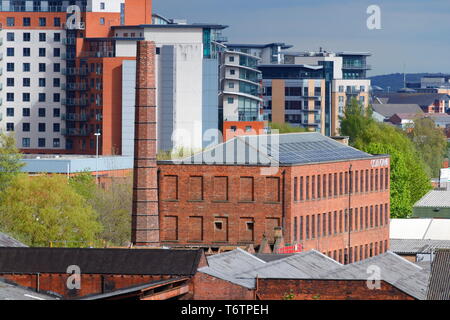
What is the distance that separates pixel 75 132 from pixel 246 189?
8889cm

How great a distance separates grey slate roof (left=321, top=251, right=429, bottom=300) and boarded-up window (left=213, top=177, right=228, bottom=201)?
Result: 27.3m

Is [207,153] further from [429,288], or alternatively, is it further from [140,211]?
[429,288]

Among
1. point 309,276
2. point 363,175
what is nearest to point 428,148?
point 363,175

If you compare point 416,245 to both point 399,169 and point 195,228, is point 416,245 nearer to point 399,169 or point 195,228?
point 195,228

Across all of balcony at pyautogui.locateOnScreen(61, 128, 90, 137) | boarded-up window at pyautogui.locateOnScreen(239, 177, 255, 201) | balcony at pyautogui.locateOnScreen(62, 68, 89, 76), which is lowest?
boarded-up window at pyautogui.locateOnScreen(239, 177, 255, 201)

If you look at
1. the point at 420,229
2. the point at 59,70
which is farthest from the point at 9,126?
the point at 420,229

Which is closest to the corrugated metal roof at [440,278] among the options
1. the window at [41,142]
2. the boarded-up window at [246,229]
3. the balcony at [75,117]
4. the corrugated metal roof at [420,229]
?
the boarded-up window at [246,229]

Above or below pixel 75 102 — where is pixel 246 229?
below

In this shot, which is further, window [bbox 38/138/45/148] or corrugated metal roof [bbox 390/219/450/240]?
window [bbox 38/138/45/148]

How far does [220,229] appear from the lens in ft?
305

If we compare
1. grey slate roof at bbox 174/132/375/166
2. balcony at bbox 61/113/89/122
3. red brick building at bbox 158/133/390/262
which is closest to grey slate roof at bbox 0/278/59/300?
red brick building at bbox 158/133/390/262

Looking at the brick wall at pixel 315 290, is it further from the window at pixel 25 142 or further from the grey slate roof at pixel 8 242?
the window at pixel 25 142

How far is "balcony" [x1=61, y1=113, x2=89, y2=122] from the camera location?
176750 millimetres

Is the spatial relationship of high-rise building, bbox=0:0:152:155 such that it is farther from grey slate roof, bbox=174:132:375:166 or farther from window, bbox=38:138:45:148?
grey slate roof, bbox=174:132:375:166
